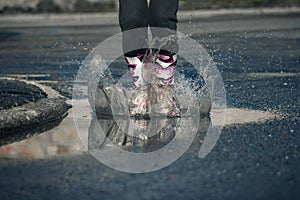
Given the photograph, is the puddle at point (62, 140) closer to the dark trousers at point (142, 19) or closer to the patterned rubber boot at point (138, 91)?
the patterned rubber boot at point (138, 91)

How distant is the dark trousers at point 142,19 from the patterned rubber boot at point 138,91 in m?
0.06

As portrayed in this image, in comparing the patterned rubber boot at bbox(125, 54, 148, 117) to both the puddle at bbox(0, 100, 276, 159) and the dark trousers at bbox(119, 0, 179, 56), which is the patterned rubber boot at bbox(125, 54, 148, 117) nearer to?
the dark trousers at bbox(119, 0, 179, 56)

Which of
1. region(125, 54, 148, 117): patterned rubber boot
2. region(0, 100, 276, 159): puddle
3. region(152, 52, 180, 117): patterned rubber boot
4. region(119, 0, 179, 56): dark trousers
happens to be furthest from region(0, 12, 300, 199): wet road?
region(119, 0, 179, 56): dark trousers

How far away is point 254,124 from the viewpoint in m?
4.62

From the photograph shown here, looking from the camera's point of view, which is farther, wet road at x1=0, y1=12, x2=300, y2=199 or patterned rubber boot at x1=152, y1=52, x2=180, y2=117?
patterned rubber boot at x1=152, y1=52, x2=180, y2=117

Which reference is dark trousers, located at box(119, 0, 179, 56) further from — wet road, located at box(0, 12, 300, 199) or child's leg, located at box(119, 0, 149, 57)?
wet road, located at box(0, 12, 300, 199)

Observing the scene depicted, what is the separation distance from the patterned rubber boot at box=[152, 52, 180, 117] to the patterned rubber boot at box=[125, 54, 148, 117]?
0.10 metres

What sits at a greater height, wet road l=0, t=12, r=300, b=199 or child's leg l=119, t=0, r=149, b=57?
child's leg l=119, t=0, r=149, b=57

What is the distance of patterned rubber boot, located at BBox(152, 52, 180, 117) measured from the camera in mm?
4840

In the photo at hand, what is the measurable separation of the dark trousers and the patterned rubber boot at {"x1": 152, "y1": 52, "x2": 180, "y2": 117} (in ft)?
0.30

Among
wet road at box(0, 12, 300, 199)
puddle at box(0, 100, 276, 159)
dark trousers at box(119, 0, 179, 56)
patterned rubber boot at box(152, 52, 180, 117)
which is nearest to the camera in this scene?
wet road at box(0, 12, 300, 199)

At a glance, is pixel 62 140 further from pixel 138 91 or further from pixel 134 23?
pixel 134 23

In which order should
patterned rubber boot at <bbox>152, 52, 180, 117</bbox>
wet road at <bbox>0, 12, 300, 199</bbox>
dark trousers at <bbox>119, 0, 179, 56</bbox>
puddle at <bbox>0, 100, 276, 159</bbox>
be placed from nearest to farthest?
1. wet road at <bbox>0, 12, 300, 199</bbox>
2. puddle at <bbox>0, 100, 276, 159</bbox>
3. patterned rubber boot at <bbox>152, 52, 180, 117</bbox>
4. dark trousers at <bbox>119, 0, 179, 56</bbox>

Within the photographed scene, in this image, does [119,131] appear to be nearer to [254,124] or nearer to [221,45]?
[254,124]
